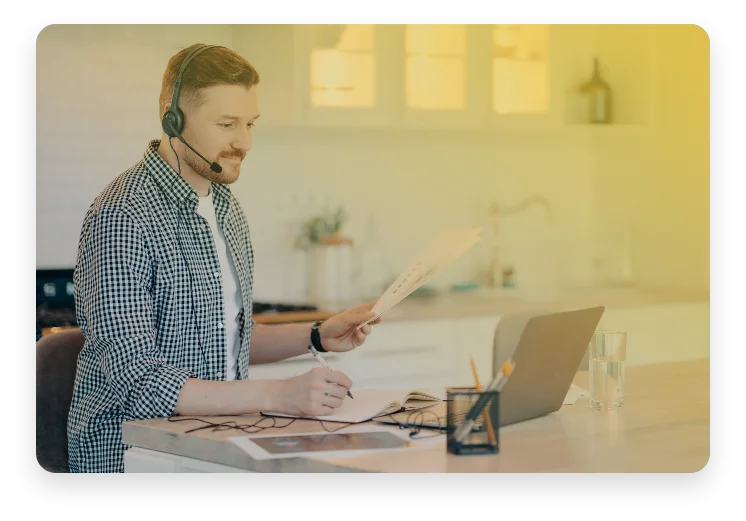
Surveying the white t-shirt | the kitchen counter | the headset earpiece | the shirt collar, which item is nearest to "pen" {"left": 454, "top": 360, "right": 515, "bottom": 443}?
the white t-shirt

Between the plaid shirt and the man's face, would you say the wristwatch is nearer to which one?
the plaid shirt

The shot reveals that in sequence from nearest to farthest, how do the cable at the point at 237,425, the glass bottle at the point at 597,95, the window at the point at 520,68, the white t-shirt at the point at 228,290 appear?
the cable at the point at 237,425 → the white t-shirt at the point at 228,290 → the window at the point at 520,68 → the glass bottle at the point at 597,95

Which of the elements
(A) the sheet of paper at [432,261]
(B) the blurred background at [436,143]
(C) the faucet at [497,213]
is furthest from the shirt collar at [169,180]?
(C) the faucet at [497,213]

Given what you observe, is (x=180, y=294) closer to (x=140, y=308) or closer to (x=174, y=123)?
(x=140, y=308)

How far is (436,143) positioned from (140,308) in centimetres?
314

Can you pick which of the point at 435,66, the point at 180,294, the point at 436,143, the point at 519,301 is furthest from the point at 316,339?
the point at 436,143

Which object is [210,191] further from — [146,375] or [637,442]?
[637,442]

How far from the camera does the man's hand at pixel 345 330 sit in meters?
2.25

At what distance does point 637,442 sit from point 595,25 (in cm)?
388

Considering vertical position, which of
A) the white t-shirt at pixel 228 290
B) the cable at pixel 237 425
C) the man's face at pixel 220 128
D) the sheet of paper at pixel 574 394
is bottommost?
the cable at pixel 237 425

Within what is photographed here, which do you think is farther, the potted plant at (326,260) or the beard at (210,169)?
the potted plant at (326,260)

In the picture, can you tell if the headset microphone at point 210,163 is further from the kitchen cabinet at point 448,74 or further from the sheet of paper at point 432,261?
the kitchen cabinet at point 448,74

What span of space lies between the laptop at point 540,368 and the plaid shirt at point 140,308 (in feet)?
1.53

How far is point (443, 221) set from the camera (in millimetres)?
4941
